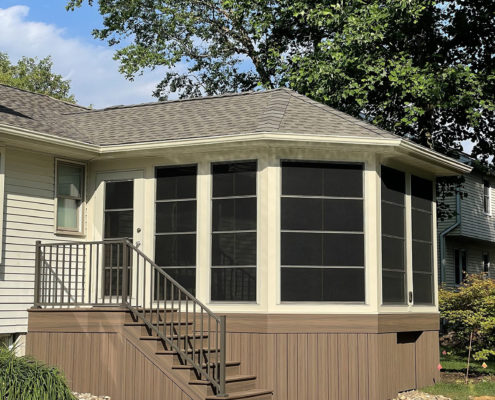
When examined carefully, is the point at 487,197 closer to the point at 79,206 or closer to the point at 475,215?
the point at 475,215

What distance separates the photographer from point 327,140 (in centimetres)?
1051

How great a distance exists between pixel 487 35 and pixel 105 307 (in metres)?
12.7

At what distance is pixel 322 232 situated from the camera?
10.7 m

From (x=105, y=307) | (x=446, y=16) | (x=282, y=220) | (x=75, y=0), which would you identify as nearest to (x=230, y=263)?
(x=282, y=220)

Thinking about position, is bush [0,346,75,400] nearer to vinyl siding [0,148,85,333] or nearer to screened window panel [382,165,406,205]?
vinyl siding [0,148,85,333]

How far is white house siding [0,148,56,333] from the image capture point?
10766 millimetres

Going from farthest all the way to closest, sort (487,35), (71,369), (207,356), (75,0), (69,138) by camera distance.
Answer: (75,0) → (487,35) → (69,138) → (71,369) → (207,356)

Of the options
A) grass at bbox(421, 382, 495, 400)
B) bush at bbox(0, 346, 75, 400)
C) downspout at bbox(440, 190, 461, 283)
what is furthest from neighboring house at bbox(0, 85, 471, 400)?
downspout at bbox(440, 190, 461, 283)

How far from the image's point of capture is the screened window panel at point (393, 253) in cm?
1105

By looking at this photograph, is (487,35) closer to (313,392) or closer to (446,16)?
(446,16)

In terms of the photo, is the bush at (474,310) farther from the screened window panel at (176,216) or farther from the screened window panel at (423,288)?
the screened window panel at (176,216)

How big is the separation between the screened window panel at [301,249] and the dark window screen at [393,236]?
1.07 m

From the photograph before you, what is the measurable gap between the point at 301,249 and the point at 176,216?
6.73 feet

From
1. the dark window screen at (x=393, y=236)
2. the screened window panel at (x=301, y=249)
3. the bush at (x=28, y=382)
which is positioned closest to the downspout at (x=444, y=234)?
the dark window screen at (x=393, y=236)
